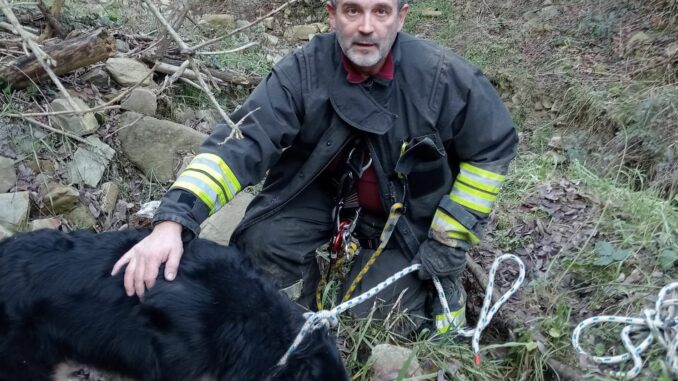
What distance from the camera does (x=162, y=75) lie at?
529 centimetres

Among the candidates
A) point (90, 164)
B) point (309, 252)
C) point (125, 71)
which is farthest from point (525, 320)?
point (125, 71)

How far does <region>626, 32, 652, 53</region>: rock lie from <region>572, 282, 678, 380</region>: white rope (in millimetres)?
4134

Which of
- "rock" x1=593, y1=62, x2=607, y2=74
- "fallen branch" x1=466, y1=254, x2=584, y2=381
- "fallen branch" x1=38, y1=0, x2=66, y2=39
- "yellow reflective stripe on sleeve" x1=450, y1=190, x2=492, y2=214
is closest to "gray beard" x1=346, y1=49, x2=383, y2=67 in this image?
"yellow reflective stripe on sleeve" x1=450, y1=190, x2=492, y2=214

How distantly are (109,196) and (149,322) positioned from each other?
83.0 inches

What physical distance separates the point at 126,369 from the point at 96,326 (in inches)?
8.8

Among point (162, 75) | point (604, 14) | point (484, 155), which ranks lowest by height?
point (604, 14)

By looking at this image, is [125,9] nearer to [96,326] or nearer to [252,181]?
[252,181]

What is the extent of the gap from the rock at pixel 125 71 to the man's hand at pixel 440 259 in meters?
2.85

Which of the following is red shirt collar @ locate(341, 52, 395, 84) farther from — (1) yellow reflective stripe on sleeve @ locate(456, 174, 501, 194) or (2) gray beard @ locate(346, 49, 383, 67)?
(1) yellow reflective stripe on sleeve @ locate(456, 174, 501, 194)

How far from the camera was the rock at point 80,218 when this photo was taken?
3.94m

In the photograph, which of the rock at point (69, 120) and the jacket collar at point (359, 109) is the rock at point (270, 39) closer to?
the rock at point (69, 120)

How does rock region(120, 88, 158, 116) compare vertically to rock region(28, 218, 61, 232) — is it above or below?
above

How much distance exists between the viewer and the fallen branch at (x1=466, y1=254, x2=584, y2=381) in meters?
2.83

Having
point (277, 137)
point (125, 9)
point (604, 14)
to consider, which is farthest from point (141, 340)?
point (604, 14)
